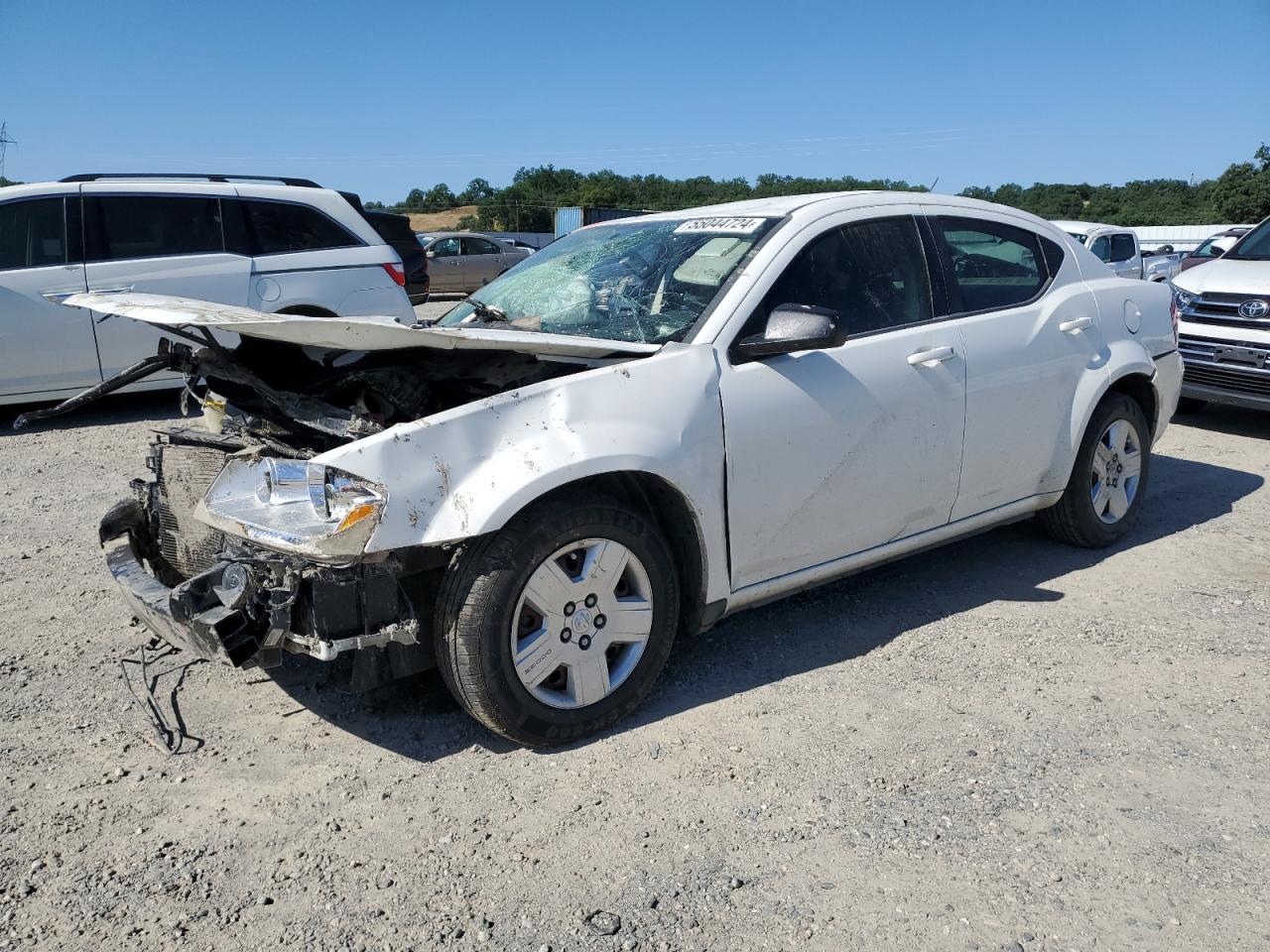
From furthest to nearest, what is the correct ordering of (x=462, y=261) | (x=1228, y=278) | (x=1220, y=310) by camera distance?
(x=462, y=261), (x=1228, y=278), (x=1220, y=310)

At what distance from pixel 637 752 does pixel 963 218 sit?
2.74 m

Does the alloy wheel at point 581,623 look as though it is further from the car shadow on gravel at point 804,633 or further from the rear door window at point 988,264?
the rear door window at point 988,264

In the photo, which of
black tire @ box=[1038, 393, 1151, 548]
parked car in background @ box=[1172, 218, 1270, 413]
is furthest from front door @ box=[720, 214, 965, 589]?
parked car in background @ box=[1172, 218, 1270, 413]

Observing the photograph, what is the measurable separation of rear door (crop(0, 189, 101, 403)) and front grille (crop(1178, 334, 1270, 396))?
27.6ft

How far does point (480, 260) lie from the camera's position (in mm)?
23297

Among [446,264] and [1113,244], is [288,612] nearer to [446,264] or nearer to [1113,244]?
[1113,244]

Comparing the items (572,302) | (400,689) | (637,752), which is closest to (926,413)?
(572,302)

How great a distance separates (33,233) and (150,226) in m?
0.83

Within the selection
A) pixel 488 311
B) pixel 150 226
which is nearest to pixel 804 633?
pixel 488 311

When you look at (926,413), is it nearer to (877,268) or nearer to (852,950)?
(877,268)

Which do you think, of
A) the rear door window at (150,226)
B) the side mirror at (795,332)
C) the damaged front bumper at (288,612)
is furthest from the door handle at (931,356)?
the rear door window at (150,226)

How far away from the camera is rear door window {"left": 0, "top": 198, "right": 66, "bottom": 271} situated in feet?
24.7

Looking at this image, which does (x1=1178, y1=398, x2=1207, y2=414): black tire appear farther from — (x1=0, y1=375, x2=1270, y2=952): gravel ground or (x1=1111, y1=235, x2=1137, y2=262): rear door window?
(x1=1111, y1=235, x2=1137, y2=262): rear door window

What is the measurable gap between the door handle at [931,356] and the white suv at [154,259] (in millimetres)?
5344
